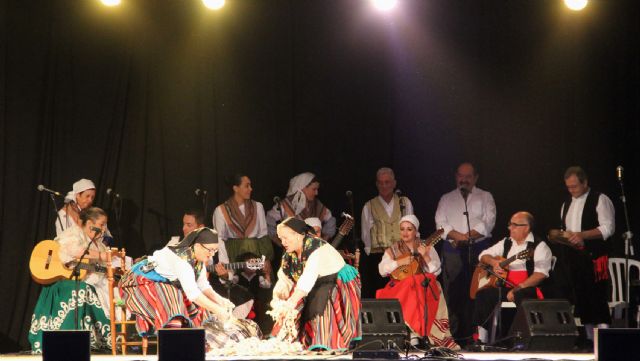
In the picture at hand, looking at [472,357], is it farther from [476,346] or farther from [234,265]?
[234,265]

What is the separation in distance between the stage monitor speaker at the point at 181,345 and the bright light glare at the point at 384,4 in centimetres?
503

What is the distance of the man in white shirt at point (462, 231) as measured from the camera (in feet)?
30.2

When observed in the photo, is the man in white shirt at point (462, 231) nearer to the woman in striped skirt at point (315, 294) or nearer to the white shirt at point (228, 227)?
the white shirt at point (228, 227)

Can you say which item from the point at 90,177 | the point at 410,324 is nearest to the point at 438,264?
the point at 410,324

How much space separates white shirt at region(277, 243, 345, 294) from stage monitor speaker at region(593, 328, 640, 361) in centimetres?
221

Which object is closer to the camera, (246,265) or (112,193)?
(246,265)

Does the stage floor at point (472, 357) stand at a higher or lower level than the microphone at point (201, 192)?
lower

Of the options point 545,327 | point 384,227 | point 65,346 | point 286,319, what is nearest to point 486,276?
point 545,327

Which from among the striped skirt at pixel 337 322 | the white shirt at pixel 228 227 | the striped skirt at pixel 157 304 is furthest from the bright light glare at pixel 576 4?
the striped skirt at pixel 157 304

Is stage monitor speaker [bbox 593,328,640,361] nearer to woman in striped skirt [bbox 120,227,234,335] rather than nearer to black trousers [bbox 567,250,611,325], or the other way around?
woman in striped skirt [bbox 120,227,234,335]

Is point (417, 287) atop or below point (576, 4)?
below

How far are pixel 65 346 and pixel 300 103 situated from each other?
4838mm

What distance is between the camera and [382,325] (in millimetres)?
7820

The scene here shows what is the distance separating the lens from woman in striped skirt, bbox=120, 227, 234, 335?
700 centimetres
